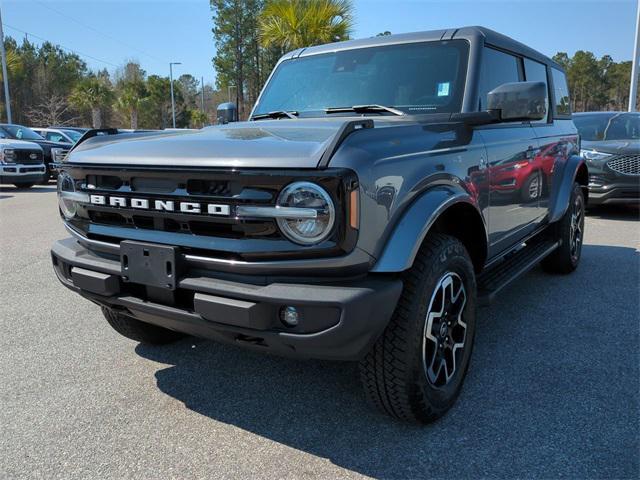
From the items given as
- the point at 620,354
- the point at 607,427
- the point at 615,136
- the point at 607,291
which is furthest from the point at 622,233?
the point at 607,427

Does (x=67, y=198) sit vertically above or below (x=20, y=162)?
below

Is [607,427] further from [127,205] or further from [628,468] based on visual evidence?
[127,205]

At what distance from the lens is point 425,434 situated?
2.37 m

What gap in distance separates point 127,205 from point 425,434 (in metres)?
1.70

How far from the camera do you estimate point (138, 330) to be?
319 cm

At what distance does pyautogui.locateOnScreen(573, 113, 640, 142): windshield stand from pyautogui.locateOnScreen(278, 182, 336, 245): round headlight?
8.81 metres

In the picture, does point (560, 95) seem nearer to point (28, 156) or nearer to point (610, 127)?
point (610, 127)

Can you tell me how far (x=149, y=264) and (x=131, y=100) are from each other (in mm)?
49672

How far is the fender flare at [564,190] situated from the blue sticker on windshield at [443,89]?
179 centimetres

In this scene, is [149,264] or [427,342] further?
[427,342]

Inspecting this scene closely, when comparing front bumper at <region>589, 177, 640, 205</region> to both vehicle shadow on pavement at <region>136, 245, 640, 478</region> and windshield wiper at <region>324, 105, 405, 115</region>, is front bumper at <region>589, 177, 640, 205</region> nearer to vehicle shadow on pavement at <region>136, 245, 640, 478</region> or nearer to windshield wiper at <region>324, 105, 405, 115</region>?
vehicle shadow on pavement at <region>136, 245, 640, 478</region>

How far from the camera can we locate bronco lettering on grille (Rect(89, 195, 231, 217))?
80.4 inches

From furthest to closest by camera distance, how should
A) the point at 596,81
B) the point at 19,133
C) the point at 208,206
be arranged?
the point at 596,81 → the point at 19,133 → the point at 208,206

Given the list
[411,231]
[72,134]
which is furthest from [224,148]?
[72,134]
